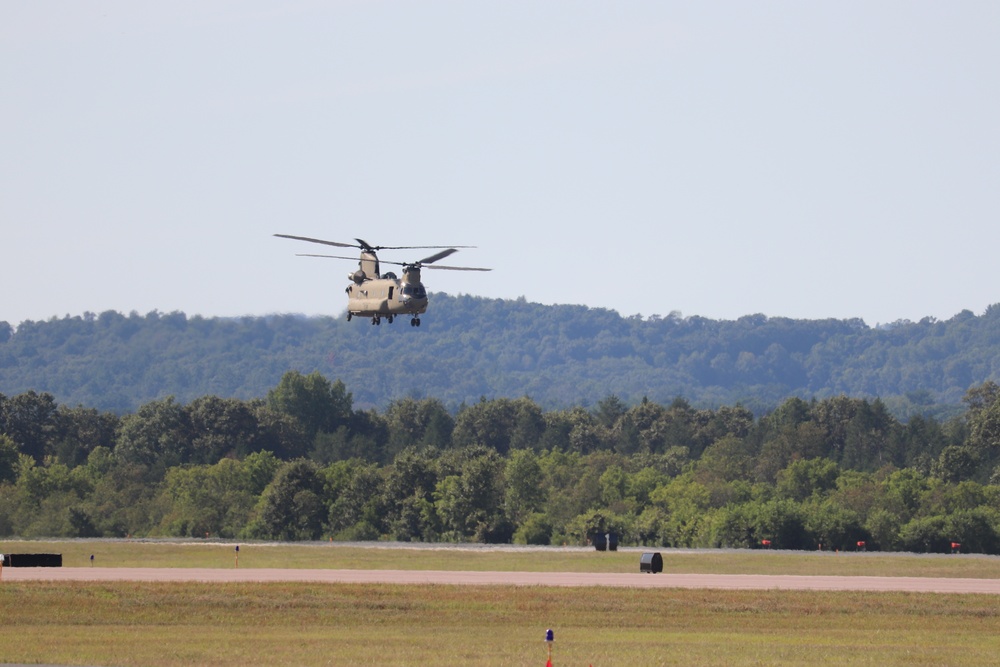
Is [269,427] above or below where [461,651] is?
above

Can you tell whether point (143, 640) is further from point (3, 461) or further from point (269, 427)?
point (269, 427)

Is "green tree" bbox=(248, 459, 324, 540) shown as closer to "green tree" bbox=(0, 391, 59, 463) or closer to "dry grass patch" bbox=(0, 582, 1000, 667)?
"dry grass patch" bbox=(0, 582, 1000, 667)

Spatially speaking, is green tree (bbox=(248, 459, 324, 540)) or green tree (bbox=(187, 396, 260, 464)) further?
green tree (bbox=(187, 396, 260, 464))

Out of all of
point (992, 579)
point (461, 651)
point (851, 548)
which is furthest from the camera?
point (851, 548)

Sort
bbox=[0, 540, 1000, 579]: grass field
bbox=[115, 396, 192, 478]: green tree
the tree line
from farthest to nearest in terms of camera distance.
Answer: bbox=[115, 396, 192, 478]: green tree < the tree line < bbox=[0, 540, 1000, 579]: grass field

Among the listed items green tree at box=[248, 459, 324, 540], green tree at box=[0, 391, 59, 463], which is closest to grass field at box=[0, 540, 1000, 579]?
green tree at box=[248, 459, 324, 540]

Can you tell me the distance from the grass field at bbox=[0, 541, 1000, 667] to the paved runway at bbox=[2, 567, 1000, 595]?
312cm

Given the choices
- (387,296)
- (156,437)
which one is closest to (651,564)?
(387,296)

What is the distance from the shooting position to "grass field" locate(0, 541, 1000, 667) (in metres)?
46.8

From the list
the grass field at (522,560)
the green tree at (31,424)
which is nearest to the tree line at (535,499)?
the green tree at (31,424)

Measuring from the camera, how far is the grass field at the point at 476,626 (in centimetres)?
4684

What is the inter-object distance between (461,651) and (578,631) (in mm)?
7070

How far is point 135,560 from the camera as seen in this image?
88375mm

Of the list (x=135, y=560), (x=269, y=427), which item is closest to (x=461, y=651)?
(x=135, y=560)
